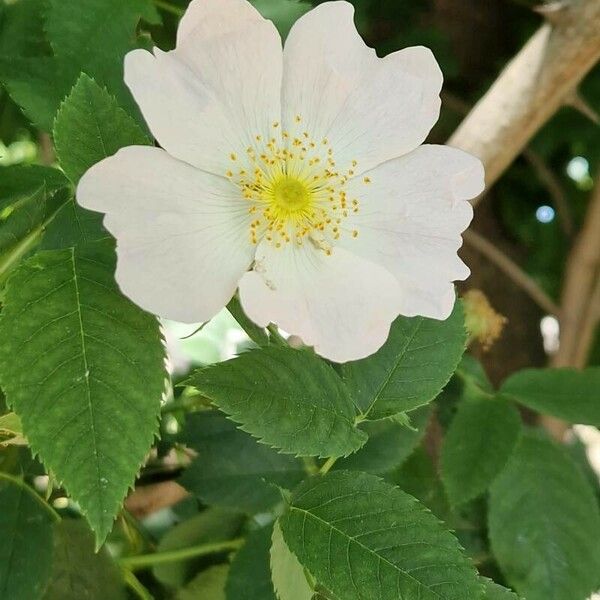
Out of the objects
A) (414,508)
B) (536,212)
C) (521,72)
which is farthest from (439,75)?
(536,212)

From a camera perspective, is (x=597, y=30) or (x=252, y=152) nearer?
(x=252, y=152)

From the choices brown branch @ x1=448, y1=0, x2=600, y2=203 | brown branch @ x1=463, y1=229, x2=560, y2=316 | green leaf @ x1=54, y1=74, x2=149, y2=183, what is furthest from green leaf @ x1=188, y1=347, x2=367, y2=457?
brown branch @ x1=463, y1=229, x2=560, y2=316

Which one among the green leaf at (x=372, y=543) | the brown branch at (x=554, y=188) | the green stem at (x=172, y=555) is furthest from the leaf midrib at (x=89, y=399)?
the brown branch at (x=554, y=188)

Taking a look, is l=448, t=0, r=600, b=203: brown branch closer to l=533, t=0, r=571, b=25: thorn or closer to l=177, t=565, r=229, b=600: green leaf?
A: l=533, t=0, r=571, b=25: thorn

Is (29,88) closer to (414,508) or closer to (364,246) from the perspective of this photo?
(364,246)

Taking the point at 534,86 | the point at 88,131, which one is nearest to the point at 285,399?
the point at 88,131

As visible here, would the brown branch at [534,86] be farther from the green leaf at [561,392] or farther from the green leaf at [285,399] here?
the green leaf at [285,399]
